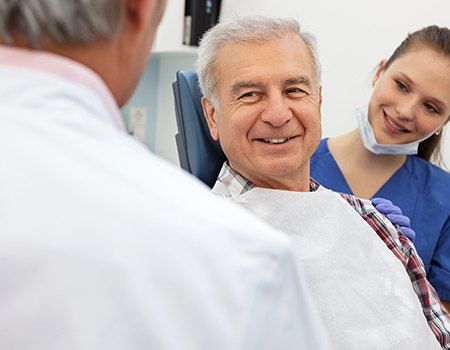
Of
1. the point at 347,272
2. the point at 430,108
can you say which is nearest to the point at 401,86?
the point at 430,108

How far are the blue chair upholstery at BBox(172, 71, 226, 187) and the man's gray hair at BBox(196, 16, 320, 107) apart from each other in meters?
0.09

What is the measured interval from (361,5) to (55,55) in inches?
71.1

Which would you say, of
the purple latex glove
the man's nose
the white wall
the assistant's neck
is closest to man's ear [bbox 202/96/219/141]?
the man's nose

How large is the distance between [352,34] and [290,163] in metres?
1.16

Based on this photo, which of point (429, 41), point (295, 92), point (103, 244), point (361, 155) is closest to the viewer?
point (103, 244)

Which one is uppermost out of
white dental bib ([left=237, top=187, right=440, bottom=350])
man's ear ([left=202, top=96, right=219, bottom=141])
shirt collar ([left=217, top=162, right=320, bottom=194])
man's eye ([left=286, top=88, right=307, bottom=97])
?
man's eye ([left=286, top=88, right=307, bottom=97])

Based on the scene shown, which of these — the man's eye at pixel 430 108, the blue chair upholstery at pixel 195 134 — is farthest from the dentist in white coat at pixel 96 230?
the man's eye at pixel 430 108

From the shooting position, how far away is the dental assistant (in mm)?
1512

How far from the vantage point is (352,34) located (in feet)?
7.00

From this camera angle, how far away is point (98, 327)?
46cm

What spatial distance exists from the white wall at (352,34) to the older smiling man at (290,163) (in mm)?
899

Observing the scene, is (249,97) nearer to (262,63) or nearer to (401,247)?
(262,63)

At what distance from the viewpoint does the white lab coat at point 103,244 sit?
1.45 feet

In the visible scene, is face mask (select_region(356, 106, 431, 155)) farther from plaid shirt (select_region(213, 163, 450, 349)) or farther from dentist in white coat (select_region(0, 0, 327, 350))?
dentist in white coat (select_region(0, 0, 327, 350))
